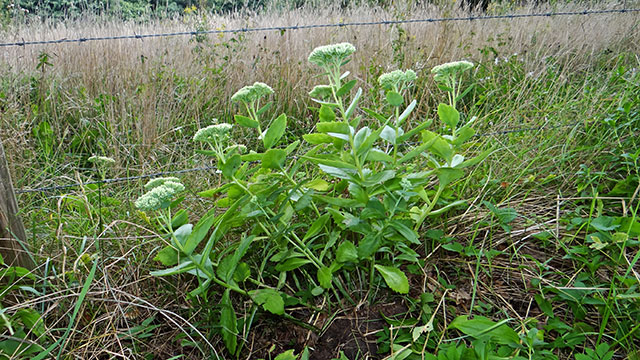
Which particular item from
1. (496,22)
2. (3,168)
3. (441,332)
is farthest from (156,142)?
(496,22)

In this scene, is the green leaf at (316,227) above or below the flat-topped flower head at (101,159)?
below

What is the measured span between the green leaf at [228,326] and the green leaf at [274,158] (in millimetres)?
428

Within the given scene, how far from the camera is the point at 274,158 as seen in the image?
143 cm

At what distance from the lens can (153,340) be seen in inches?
59.6

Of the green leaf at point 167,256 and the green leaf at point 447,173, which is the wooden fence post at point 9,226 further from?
the green leaf at point 447,173

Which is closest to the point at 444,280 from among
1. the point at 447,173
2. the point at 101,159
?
the point at 447,173

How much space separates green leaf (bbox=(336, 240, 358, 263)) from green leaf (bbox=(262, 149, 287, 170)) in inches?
13.3

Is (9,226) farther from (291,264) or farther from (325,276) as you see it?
(325,276)

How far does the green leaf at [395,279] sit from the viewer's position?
1.45 meters

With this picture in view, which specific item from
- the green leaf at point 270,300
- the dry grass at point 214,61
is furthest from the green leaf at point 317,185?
the dry grass at point 214,61

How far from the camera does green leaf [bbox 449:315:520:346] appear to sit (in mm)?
1319

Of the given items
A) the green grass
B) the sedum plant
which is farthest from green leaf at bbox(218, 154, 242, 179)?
the green grass

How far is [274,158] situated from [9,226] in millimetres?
885

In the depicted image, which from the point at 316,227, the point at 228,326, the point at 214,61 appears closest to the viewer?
the point at 228,326
